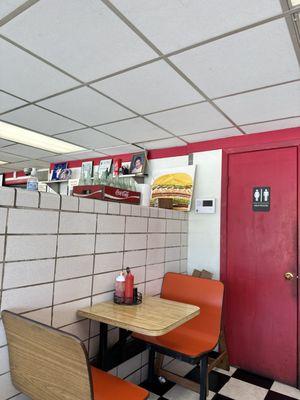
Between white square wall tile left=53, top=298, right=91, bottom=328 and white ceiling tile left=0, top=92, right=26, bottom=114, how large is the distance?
1.74 m

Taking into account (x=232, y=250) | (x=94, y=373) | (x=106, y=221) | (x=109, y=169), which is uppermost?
(x=109, y=169)

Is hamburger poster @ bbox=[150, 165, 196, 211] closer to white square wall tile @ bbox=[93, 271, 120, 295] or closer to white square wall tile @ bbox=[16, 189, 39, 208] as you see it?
white square wall tile @ bbox=[93, 271, 120, 295]

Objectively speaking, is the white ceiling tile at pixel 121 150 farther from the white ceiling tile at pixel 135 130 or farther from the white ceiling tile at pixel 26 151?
the white ceiling tile at pixel 26 151

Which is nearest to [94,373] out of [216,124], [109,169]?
[216,124]

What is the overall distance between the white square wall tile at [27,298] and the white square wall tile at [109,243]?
0.44 m

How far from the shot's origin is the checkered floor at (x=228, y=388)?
230cm

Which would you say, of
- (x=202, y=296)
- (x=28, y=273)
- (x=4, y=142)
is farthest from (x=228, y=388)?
(x=4, y=142)

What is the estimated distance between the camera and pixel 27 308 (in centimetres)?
155

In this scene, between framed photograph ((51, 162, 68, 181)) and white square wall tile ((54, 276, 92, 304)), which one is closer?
white square wall tile ((54, 276, 92, 304))

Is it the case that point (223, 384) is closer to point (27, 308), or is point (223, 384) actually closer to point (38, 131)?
point (27, 308)

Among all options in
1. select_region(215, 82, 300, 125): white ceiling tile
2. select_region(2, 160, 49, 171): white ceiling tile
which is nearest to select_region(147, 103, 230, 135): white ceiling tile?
select_region(215, 82, 300, 125): white ceiling tile

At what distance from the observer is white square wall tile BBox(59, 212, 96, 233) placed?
176 cm

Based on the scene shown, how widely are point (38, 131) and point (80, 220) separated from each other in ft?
6.07

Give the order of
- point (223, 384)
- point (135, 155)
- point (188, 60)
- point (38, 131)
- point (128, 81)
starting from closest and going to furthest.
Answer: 1. point (188, 60)
2. point (128, 81)
3. point (223, 384)
4. point (38, 131)
5. point (135, 155)
